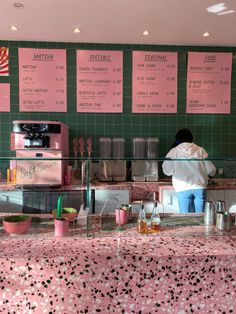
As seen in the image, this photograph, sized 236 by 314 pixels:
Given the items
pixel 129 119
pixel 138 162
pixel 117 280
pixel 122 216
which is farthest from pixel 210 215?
pixel 129 119

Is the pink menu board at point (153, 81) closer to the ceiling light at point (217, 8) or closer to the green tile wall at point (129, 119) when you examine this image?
the green tile wall at point (129, 119)

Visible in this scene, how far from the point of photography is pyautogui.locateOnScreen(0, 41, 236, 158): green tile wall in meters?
3.59

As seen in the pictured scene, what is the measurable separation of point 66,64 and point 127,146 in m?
1.30

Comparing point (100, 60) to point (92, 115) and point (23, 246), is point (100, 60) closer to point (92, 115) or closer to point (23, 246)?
point (92, 115)

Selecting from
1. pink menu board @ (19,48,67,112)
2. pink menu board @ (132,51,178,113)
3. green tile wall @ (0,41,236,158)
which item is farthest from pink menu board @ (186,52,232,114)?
pink menu board @ (19,48,67,112)

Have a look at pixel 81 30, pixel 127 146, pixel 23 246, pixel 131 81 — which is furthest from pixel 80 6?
pixel 23 246

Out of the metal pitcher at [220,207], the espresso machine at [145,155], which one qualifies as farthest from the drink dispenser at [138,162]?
the metal pitcher at [220,207]

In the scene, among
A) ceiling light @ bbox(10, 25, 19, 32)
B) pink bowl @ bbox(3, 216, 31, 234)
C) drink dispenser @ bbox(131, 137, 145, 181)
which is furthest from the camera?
drink dispenser @ bbox(131, 137, 145, 181)

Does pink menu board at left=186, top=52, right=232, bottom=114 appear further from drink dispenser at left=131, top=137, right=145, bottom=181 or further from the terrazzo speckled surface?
the terrazzo speckled surface

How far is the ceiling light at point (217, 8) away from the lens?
2592mm

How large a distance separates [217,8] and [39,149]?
7.18ft

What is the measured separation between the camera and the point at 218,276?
1189 mm

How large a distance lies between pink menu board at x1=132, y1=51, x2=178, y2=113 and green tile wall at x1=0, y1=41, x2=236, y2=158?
7cm

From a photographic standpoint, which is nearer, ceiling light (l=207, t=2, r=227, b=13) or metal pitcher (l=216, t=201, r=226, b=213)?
metal pitcher (l=216, t=201, r=226, b=213)
